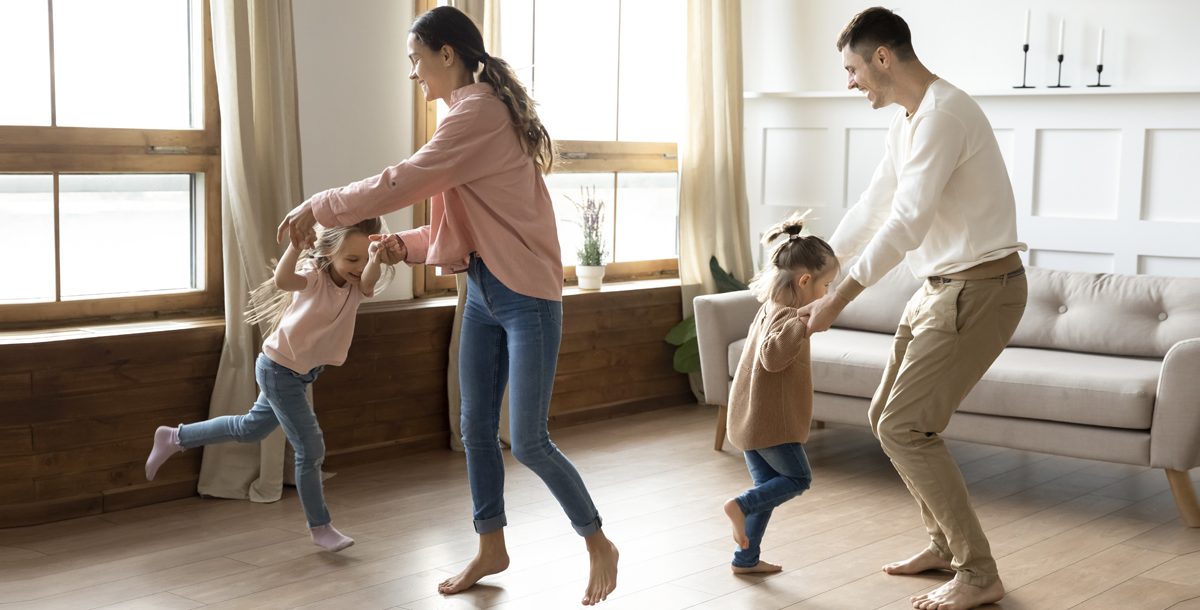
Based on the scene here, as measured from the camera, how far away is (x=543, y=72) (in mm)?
5395

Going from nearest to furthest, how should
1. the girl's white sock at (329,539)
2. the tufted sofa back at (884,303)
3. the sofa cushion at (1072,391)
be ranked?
the girl's white sock at (329,539), the sofa cushion at (1072,391), the tufted sofa back at (884,303)

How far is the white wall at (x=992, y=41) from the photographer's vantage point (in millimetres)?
5012

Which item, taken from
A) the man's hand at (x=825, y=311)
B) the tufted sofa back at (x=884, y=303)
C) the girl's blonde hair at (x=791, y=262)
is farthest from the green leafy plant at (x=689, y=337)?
the man's hand at (x=825, y=311)

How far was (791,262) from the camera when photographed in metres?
3.07

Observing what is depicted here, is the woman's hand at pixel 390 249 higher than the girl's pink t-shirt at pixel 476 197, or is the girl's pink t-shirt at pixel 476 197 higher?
the girl's pink t-shirt at pixel 476 197

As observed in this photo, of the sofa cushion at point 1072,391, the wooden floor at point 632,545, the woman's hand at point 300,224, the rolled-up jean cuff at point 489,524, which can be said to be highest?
the woman's hand at point 300,224

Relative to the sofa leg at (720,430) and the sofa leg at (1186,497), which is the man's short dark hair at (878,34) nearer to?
the sofa leg at (1186,497)

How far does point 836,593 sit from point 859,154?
126 inches

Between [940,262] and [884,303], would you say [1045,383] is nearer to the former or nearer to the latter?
[884,303]

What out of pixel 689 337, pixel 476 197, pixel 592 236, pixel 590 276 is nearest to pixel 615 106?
pixel 592 236

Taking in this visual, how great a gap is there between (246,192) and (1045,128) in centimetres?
336

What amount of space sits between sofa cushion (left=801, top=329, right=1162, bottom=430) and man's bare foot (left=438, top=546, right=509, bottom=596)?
1.78 m

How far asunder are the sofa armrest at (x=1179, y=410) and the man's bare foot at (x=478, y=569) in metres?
2.09

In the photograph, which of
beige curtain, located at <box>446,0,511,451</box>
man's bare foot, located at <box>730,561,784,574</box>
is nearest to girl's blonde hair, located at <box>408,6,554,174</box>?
man's bare foot, located at <box>730,561,784,574</box>
